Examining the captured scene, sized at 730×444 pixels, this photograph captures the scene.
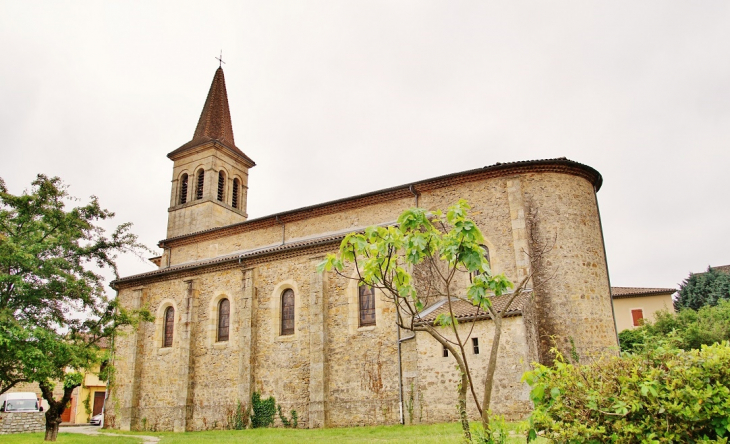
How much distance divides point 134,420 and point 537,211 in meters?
18.7

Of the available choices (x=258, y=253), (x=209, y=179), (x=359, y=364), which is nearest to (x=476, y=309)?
(x=359, y=364)

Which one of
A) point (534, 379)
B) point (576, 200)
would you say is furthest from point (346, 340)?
point (534, 379)

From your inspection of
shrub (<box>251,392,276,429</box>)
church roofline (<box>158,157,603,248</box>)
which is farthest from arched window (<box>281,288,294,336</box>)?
church roofline (<box>158,157,603,248</box>)

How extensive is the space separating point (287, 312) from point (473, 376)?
26.7 feet

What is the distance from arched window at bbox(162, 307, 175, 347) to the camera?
23.3 metres

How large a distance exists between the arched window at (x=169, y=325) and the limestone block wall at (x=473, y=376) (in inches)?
475

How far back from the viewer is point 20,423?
21266 millimetres

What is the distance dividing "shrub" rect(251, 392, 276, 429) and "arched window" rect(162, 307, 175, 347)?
6.04m

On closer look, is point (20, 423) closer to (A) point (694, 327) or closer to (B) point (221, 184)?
(B) point (221, 184)

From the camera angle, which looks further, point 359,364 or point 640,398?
A: point 359,364

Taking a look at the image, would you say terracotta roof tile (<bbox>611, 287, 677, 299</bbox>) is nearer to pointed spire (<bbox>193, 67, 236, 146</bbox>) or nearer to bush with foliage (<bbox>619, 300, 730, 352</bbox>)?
bush with foliage (<bbox>619, 300, 730, 352</bbox>)

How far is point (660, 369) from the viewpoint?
4.67 metres

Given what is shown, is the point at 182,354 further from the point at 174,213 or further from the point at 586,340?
the point at 586,340

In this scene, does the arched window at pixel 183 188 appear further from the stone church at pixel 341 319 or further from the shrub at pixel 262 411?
the shrub at pixel 262 411
